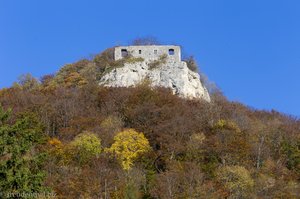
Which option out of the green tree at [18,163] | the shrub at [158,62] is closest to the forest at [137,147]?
the green tree at [18,163]

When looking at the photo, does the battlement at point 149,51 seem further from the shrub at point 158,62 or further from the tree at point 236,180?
the tree at point 236,180

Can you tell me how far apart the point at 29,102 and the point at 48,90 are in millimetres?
6102

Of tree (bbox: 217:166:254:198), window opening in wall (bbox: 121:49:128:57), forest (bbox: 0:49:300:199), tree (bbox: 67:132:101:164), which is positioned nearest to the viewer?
forest (bbox: 0:49:300:199)

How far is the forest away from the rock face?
5.38ft

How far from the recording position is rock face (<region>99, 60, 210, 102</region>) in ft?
203

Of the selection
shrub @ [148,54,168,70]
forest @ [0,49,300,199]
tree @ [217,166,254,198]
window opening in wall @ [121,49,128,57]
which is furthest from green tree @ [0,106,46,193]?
window opening in wall @ [121,49,128,57]

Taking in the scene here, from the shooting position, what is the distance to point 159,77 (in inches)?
2470

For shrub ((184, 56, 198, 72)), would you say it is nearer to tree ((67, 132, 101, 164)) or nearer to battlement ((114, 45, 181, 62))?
battlement ((114, 45, 181, 62))

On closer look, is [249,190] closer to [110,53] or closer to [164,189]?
[164,189]

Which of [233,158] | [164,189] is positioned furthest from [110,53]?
[164,189]

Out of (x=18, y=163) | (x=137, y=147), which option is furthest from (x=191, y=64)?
(x=18, y=163)

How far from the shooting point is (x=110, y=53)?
67938 mm

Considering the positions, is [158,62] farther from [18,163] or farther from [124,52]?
[18,163]

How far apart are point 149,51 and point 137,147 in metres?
22.7
